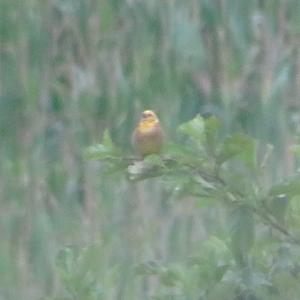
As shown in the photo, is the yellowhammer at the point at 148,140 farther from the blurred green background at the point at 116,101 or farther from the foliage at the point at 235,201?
the blurred green background at the point at 116,101

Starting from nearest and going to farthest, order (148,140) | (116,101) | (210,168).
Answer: (210,168)
(148,140)
(116,101)

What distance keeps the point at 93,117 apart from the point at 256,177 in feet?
7.04

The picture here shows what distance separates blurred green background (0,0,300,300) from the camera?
3.75 metres

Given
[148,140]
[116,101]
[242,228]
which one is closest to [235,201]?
[242,228]

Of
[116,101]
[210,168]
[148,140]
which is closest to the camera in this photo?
[210,168]

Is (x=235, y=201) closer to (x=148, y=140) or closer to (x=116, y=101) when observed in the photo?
(x=148, y=140)

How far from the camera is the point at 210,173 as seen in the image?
1.67m

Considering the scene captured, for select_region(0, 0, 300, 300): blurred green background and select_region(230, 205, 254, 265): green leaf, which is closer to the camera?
select_region(230, 205, 254, 265): green leaf

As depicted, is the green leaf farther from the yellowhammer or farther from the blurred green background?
the blurred green background

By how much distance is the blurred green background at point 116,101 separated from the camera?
3748 mm

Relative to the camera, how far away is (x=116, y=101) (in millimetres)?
3816

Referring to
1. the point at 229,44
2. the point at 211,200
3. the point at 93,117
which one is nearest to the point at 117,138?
the point at 93,117

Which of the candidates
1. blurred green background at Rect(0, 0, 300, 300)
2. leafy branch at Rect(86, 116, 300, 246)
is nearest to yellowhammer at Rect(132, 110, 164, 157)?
leafy branch at Rect(86, 116, 300, 246)

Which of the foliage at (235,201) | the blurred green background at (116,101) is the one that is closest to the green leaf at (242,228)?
the foliage at (235,201)
